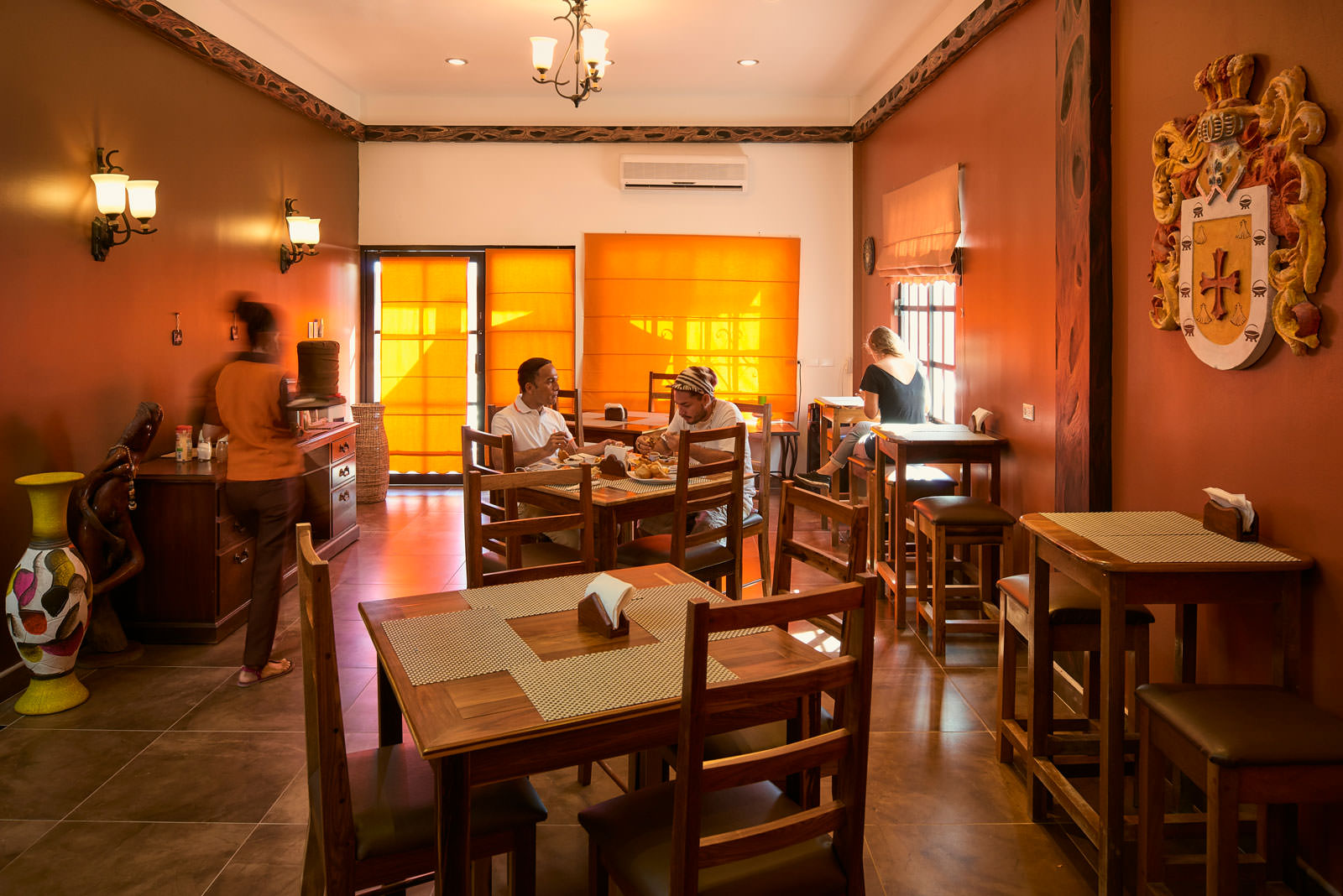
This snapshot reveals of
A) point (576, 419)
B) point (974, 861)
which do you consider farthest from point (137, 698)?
point (974, 861)

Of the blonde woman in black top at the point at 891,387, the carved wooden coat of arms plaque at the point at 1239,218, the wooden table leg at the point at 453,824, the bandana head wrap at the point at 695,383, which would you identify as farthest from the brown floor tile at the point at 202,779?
the blonde woman in black top at the point at 891,387

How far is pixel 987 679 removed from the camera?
12.9 ft

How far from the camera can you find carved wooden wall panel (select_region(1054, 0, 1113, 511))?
3660mm

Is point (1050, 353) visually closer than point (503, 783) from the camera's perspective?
No

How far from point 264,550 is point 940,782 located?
9.25 feet

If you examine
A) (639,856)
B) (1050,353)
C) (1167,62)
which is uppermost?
(1167,62)

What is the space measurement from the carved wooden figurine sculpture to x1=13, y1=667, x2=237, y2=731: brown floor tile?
0.22 m

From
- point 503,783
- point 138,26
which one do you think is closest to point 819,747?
point 503,783

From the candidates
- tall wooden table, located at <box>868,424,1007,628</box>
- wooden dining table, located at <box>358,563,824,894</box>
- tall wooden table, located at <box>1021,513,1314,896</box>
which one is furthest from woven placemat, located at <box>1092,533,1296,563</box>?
tall wooden table, located at <box>868,424,1007,628</box>

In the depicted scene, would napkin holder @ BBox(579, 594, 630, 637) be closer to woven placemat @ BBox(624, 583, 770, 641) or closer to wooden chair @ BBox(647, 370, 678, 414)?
woven placemat @ BBox(624, 583, 770, 641)

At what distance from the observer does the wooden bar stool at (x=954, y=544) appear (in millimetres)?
4238

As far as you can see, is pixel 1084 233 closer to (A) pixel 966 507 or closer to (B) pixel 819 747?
(A) pixel 966 507

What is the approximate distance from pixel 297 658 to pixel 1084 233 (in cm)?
381

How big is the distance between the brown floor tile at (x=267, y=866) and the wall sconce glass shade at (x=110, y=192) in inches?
122
